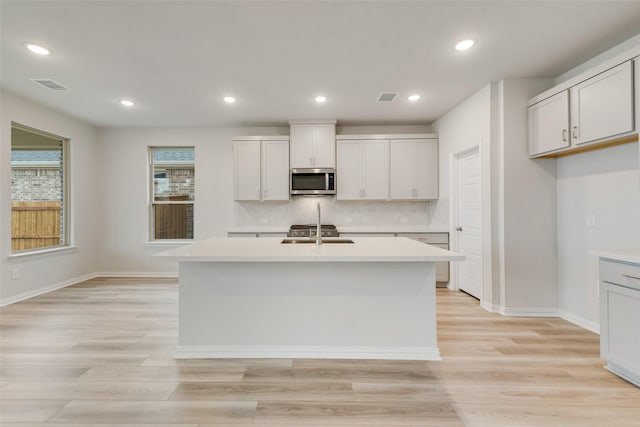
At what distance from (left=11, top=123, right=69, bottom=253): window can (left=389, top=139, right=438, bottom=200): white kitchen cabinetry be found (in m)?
5.05

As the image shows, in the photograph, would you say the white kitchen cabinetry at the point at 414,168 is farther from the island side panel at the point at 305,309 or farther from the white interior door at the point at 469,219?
the island side panel at the point at 305,309

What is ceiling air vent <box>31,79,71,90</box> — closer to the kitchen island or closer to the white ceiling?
the white ceiling

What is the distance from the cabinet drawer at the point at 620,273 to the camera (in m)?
2.11

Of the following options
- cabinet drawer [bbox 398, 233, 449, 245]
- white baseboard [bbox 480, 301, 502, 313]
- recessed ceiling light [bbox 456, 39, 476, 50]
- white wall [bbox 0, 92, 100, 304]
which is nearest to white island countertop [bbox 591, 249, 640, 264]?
white baseboard [bbox 480, 301, 502, 313]

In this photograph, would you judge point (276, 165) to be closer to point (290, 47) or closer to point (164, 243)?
point (164, 243)

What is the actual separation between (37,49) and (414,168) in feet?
15.2

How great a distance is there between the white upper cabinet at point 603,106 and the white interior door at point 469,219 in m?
1.26

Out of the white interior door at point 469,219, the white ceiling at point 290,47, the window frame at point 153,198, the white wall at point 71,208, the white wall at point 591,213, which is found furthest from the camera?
the window frame at point 153,198

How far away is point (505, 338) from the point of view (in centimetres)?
296

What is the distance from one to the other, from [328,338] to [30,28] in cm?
331

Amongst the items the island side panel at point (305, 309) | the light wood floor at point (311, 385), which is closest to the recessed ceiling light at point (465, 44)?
the island side panel at point (305, 309)

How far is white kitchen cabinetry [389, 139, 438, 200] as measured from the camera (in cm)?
527

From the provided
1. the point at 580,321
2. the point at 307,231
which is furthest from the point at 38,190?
the point at 580,321

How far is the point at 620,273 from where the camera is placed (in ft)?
7.29
